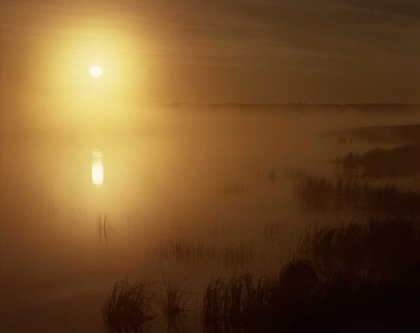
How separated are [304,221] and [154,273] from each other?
184 cm

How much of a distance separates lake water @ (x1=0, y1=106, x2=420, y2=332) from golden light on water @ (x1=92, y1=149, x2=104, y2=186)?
2cm

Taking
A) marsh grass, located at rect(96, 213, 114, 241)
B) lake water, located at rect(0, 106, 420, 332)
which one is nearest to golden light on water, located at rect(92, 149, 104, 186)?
lake water, located at rect(0, 106, 420, 332)

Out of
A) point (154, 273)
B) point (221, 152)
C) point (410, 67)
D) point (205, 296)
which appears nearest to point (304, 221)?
point (154, 273)

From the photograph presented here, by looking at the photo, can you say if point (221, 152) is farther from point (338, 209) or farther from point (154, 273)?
point (154, 273)

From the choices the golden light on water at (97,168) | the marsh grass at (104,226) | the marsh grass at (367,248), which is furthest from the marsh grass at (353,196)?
the golden light on water at (97,168)

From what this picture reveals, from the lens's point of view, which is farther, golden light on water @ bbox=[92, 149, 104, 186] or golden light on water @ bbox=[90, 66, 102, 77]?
golden light on water @ bbox=[90, 66, 102, 77]

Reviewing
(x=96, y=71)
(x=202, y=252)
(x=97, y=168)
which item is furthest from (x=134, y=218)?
(x=96, y=71)

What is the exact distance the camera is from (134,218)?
667 centimetres

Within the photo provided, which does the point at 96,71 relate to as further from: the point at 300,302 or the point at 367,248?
the point at 300,302

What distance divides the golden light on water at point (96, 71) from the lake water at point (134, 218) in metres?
5.30

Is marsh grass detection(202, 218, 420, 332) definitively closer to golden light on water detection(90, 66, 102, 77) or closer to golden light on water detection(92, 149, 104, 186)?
golden light on water detection(92, 149, 104, 186)

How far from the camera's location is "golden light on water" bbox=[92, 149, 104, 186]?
9.05 metres

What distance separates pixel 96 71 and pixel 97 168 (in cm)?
898

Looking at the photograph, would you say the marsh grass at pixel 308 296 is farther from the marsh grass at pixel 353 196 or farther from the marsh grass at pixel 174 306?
the marsh grass at pixel 353 196
